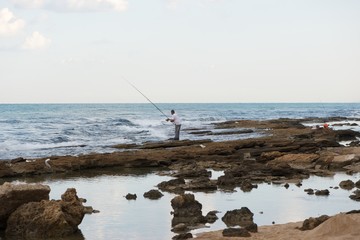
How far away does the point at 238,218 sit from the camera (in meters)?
11.7

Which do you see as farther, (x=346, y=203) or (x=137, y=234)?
(x=346, y=203)

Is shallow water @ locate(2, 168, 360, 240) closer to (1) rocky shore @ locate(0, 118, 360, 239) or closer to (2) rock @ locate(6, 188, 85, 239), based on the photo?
(2) rock @ locate(6, 188, 85, 239)

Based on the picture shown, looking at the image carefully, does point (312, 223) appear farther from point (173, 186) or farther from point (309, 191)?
point (173, 186)

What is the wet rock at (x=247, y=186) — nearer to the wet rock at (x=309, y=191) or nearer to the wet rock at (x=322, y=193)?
the wet rock at (x=309, y=191)

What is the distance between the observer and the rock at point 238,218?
11.7 meters

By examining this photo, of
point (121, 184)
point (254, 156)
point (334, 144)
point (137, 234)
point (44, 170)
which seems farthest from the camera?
Answer: point (334, 144)

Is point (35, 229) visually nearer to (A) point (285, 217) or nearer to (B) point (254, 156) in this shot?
(A) point (285, 217)

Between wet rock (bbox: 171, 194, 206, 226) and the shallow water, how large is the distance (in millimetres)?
198

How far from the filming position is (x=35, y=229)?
434 inches

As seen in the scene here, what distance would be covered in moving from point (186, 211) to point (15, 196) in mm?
3262

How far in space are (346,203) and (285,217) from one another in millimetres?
2208

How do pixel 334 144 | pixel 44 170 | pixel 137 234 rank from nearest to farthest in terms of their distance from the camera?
pixel 137 234, pixel 44 170, pixel 334 144

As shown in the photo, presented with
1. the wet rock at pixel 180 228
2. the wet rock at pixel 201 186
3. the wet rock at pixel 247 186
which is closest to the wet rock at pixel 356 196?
the wet rock at pixel 247 186

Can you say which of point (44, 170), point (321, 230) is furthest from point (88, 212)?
point (44, 170)
